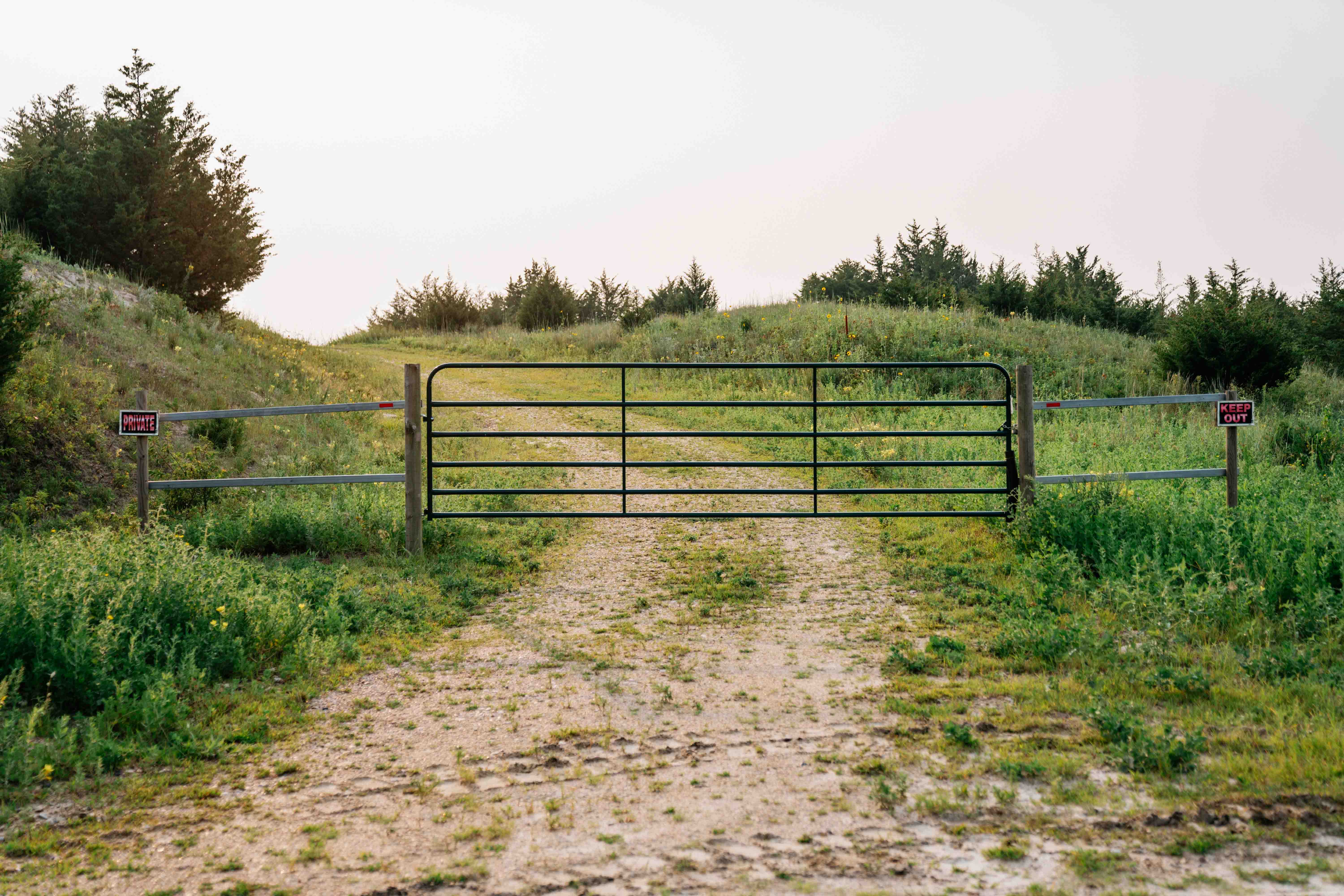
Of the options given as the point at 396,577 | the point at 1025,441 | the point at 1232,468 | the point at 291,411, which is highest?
the point at 291,411

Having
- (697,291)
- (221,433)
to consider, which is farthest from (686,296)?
(221,433)

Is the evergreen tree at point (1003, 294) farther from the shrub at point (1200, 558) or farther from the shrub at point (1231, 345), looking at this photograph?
the shrub at point (1200, 558)

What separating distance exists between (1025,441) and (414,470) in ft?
18.9

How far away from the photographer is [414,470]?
876 cm

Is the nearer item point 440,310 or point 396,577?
point 396,577

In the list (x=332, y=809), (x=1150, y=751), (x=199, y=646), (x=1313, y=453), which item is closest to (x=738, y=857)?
(x=332, y=809)

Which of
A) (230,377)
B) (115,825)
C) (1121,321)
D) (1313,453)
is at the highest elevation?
(1121,321)

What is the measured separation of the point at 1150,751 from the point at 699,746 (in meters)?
2.01

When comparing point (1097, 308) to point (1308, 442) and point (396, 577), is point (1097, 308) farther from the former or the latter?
point (396, 577)

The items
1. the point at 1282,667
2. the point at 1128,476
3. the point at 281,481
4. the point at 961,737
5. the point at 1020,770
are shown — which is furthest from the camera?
the point at 281,481

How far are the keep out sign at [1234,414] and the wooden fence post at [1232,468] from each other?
A: 0.21 ft

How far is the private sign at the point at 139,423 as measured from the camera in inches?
369

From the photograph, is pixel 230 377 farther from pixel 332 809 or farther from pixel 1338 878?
pixel 1338 878

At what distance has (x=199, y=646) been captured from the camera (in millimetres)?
5586
